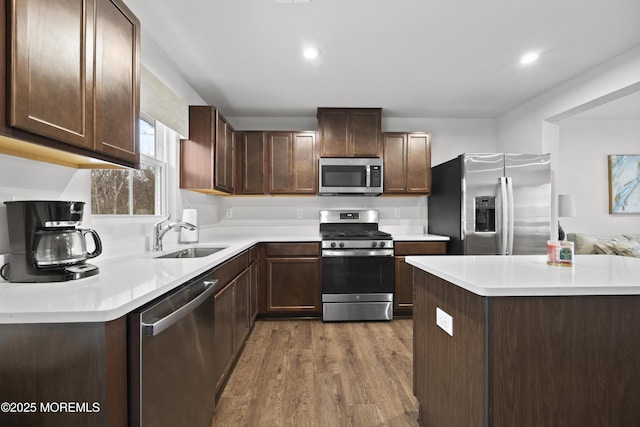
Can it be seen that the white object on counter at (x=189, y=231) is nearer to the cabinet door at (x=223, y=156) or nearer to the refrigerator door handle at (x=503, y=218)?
the cabinet door at (x=223, y=156)

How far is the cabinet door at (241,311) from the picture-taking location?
2482 mm

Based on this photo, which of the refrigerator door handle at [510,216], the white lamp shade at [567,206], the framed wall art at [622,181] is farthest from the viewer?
the framed wall art at [622,181]

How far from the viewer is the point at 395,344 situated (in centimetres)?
288

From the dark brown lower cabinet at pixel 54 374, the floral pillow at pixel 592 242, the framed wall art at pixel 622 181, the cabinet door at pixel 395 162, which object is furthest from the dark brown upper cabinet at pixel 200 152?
the framed wall art at pixel 622 181

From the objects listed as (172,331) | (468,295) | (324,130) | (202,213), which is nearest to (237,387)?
(172,331)

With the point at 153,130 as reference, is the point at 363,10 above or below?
above

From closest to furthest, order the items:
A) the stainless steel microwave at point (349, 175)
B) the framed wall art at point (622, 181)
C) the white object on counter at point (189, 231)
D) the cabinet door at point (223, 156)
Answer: the white object on counter at point (189, 231) < the cabinet door at point (223, 156) < the stainless steel microwave at point (349, 175) < the framed wall art at point (622, 181)

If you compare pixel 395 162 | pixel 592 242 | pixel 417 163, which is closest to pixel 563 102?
pixel 417 163

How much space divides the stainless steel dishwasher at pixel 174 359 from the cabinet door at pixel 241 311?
2.38 ft

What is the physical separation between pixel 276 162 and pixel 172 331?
279 centimetres

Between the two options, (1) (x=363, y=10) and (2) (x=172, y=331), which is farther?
A: (1) (x=363, y=10)

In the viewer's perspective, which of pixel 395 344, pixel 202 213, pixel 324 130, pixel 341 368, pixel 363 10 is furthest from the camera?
pixel 324 130

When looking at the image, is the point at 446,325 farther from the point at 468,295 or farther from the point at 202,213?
the point at 202,213

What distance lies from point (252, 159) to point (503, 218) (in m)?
2.75
